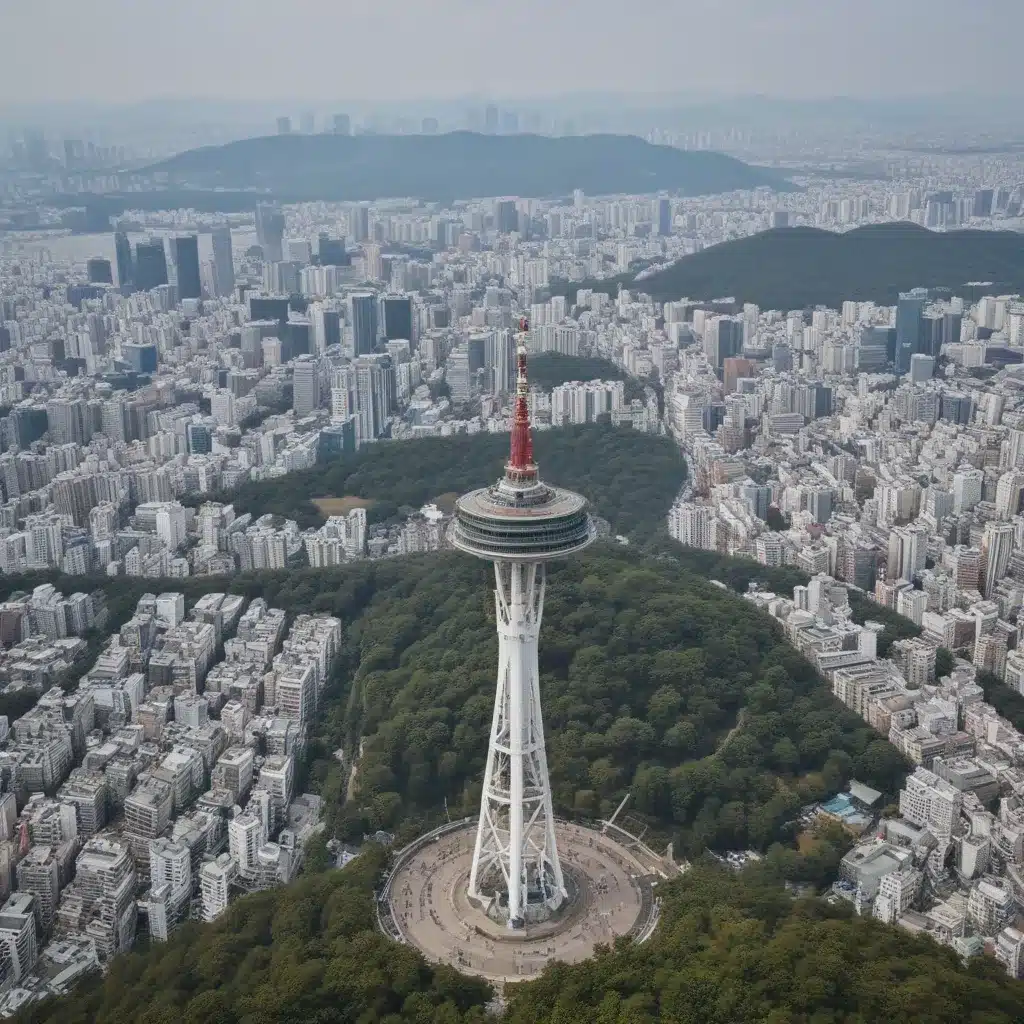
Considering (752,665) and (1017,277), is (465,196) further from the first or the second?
(752,665)

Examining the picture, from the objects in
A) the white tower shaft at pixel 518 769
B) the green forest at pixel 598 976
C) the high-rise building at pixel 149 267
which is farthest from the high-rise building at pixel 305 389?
the green forest at pixel 598 976

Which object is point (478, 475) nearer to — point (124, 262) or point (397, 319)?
point (397, 319)

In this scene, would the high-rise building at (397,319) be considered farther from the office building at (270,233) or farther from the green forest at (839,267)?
the office building at (270,233)

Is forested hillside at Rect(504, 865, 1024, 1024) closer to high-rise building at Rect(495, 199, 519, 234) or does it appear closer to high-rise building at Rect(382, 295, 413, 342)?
high-rise building at Rect(382, 295, 413, 342)

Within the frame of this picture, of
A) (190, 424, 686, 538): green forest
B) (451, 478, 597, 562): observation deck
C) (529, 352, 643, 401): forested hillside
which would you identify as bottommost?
(190, 424, 686, 538): green forest

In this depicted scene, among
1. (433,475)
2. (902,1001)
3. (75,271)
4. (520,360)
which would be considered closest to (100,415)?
(433,475)

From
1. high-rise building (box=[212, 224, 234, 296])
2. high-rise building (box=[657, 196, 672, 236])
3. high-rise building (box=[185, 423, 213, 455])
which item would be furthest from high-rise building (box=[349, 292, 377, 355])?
high-rise building (box=[657, 196, 672, 236])
